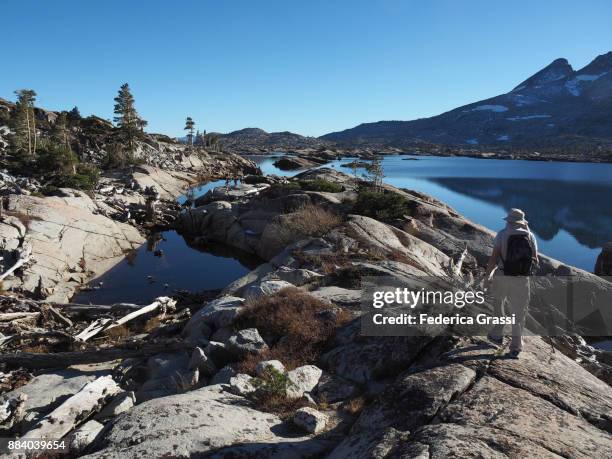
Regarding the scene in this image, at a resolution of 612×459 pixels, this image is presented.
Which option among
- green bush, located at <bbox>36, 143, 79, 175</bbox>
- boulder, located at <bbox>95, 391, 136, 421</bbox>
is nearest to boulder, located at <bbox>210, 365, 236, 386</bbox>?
boulder, located at <bbox>95, 391, 136, 421</bbox>

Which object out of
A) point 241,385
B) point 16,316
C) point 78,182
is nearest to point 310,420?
point 241,385

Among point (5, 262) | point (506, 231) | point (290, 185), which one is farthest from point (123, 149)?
point (506, 231)

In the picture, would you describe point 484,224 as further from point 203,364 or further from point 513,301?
point 203,364

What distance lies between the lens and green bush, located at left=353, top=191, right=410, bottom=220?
27.5 meters

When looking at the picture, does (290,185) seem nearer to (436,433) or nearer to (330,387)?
(330,387)

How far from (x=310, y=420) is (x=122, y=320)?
12307 millimetres

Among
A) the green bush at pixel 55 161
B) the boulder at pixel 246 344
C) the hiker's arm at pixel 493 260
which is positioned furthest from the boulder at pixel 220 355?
the green bush at pixel 55 161

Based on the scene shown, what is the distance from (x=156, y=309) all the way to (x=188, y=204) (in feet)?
102

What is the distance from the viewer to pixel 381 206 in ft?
91.8

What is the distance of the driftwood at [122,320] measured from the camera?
15.6 meters

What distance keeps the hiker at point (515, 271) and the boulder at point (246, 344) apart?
580 cm

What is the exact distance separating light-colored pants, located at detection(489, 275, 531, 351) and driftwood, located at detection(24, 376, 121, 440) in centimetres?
Result: 958

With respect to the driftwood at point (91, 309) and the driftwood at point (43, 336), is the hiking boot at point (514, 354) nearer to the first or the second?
the driftwood at point (43, 336)

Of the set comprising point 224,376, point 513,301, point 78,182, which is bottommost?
point 224,376
